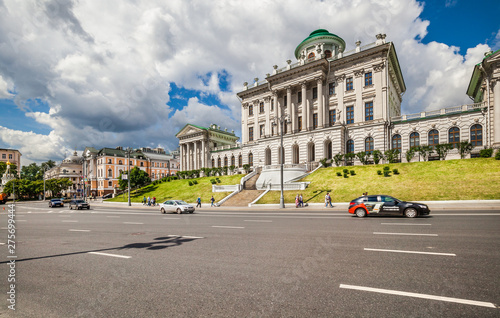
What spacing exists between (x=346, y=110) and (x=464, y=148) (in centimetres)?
1717

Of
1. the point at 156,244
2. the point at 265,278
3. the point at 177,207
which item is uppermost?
the point at 265,278

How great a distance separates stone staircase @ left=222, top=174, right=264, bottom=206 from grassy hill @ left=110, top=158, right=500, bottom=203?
210 cm

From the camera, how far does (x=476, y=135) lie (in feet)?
105

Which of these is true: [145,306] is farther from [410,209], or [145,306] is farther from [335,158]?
[335,158]

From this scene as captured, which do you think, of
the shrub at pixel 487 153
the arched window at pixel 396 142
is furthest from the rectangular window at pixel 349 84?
the shrub at pixel 487 153

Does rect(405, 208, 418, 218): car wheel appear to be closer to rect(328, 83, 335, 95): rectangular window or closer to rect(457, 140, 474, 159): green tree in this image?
rect(457, 140, 474, 159): green tree

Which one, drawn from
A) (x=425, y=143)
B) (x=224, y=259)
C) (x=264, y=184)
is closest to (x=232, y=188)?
(x=264, y=184)

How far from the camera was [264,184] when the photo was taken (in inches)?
1458

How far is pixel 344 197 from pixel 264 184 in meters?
13.2

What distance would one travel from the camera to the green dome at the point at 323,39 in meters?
49.3

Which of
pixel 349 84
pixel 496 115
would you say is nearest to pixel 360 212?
pixel 496 115

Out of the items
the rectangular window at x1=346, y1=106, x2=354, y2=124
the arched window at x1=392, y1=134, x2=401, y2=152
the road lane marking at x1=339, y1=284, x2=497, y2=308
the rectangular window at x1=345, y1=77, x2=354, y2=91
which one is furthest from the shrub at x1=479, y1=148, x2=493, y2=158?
the road lane marking at x1=339, y1=284, x2=497, y2=308

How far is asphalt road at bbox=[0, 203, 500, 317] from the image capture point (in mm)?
4062

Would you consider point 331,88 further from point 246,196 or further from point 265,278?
point 265,278
